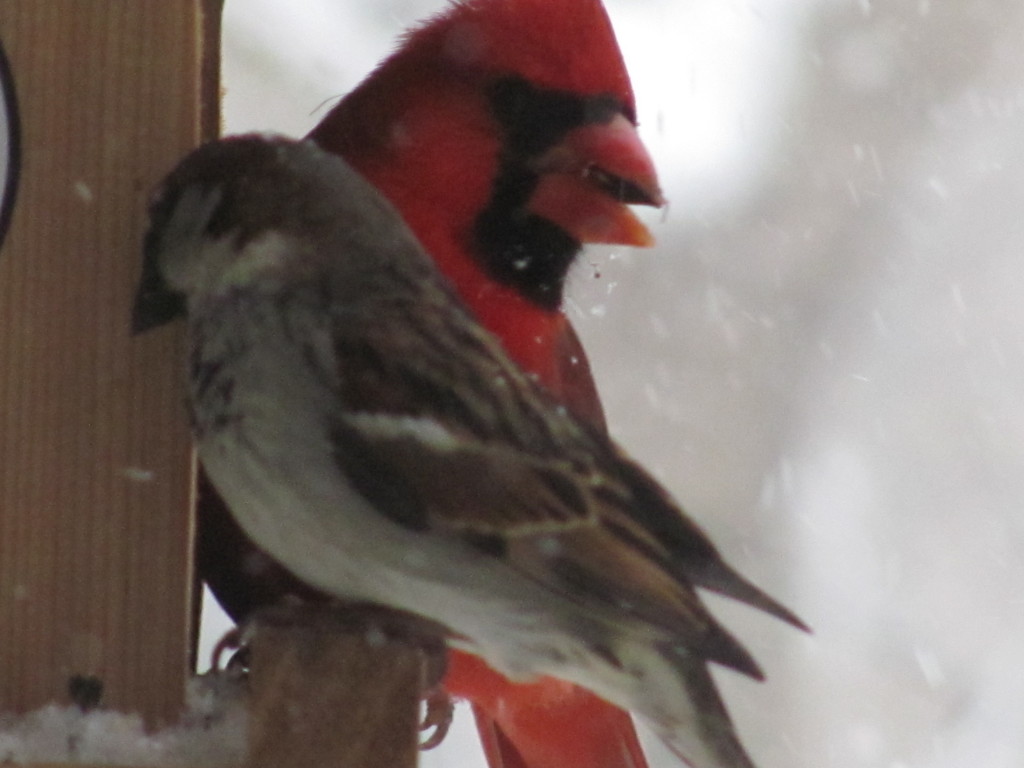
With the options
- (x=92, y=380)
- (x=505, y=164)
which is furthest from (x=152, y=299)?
(x=505, y=164)

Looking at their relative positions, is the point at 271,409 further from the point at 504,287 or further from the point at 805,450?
the point at 805,450

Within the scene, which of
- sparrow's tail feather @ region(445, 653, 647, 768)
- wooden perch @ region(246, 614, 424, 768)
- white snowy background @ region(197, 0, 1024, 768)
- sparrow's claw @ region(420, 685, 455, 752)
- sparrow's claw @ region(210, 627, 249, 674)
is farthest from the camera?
white snowy background @ region(197, 0, 1024, 768)

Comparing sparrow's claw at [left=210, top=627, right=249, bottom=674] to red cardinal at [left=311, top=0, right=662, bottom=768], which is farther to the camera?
red cardinal at [left=311, top=0, right=662, bottom=768]

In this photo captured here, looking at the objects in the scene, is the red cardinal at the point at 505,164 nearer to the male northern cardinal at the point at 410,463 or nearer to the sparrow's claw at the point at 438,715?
the sparrow's claw at the point at 438,715

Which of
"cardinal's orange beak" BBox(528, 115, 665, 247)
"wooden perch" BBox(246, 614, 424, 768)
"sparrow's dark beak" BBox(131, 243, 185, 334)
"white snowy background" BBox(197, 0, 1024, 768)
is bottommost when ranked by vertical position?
"white snowy background" BBox(197, 0, 1024, 768)

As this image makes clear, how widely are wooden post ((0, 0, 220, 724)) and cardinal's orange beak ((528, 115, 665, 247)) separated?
0.97 ft

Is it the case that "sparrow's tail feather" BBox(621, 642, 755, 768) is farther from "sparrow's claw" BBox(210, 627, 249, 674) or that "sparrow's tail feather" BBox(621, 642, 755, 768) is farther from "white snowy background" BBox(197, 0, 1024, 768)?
"white snowy background" BBox(197, 0, 1024, 768)

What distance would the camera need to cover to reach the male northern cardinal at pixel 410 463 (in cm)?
103

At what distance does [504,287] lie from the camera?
137 centimetres

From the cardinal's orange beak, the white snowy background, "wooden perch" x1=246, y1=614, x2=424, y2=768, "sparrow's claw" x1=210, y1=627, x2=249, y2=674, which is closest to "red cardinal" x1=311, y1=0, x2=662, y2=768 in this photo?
the cardinal's orange beak

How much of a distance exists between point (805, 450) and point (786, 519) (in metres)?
0.13

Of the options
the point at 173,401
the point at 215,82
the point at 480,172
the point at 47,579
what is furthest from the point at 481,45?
the point at 47,579

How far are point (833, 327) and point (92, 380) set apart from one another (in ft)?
Answer: 7.19

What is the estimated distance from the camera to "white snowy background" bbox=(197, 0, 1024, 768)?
298 cm
